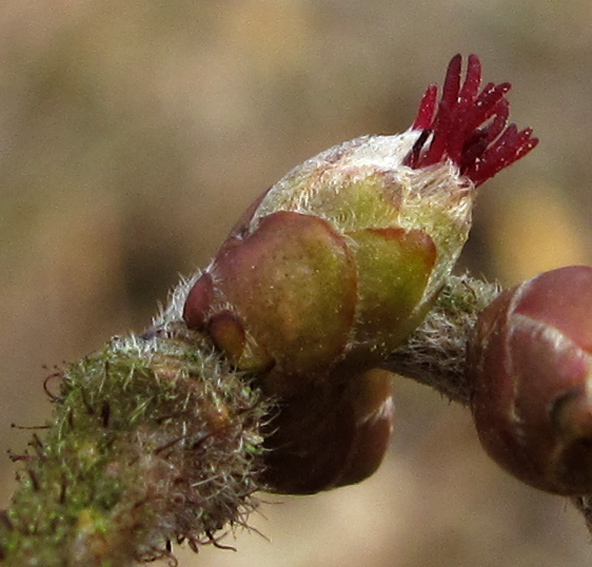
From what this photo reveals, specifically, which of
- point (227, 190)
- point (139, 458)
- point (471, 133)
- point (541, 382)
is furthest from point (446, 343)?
point (227, 190)

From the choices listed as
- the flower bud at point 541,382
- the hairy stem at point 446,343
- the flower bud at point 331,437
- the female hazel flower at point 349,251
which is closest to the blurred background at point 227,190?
the flower bud at point 331,437

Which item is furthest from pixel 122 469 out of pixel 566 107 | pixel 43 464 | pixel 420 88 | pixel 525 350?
pixel 566 107

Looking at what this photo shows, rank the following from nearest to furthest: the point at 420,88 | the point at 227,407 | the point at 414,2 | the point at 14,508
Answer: the point at 14,508, the point at 227,407, the point at 420,88, the point at 414,2

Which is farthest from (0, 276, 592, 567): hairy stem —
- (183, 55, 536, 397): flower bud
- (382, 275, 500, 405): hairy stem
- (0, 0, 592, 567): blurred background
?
(0, 0, 592, 567): blurred background

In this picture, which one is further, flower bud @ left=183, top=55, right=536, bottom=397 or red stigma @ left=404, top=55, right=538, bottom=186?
red stigma @ left=404, top=55, right=538, bottom=186

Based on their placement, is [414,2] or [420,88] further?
[414,2]

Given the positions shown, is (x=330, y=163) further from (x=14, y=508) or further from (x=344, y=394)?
(x=14, y=508)

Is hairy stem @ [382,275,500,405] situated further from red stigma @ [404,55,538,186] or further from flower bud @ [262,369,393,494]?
red stigma @ [404,55,538,186]

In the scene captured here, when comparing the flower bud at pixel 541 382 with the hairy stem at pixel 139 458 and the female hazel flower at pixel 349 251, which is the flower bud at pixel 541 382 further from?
the hairy stem at pixel 139 458
